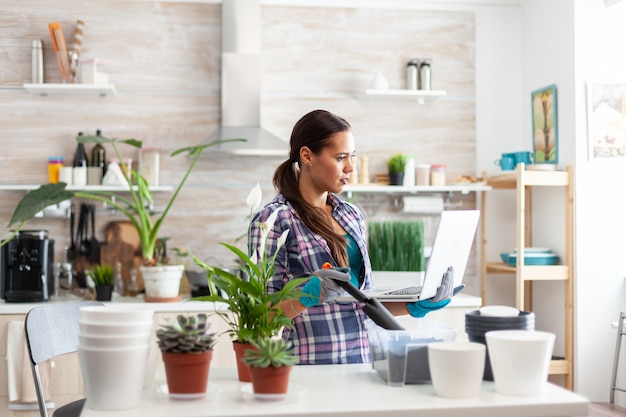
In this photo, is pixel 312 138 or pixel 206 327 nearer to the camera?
pixel 206 327

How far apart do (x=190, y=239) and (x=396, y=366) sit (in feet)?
9.16

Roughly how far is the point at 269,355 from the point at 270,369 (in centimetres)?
3

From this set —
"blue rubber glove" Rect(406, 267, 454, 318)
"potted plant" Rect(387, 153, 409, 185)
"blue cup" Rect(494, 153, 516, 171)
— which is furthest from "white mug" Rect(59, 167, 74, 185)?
"blue rubber glove" Rect(406, 267, 454, 318)

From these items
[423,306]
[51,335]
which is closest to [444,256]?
[423,306]

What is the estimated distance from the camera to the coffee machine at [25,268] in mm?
3797

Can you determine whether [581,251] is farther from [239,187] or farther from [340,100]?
[239,187]

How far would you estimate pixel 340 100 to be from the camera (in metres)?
4.46

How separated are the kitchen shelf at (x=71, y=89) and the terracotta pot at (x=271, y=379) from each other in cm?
287

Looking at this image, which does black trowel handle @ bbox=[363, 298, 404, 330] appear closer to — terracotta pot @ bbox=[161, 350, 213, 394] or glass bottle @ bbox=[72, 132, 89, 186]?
terracotta pot @ bbox=[161, 350, 213, 394]

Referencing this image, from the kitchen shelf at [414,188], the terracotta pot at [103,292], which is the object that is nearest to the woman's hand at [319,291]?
the terracotta pot at [103,292]

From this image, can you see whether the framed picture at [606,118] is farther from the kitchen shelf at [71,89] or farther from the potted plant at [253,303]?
the potted plant at [253,303]

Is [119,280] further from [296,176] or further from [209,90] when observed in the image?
[296,176]

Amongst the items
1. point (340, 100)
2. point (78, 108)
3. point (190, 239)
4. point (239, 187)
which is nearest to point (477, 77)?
point (340, 100)

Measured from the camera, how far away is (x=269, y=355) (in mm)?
1561
